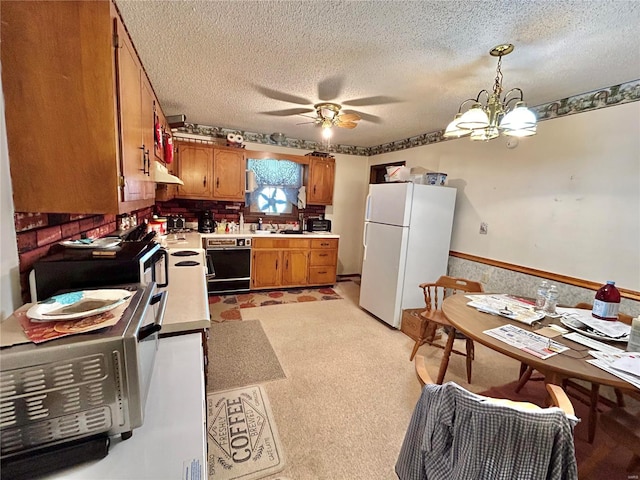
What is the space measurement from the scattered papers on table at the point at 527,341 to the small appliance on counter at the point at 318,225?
3350mm

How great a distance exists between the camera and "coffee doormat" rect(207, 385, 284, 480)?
146cm

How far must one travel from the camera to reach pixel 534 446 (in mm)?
850

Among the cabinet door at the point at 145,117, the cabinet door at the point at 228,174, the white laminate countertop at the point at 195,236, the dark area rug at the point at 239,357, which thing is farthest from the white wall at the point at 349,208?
the cabinet door at the point at 145,117

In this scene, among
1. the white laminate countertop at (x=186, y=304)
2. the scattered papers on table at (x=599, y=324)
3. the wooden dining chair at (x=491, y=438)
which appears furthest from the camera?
the scattered papers on table at (x=599, y=324)

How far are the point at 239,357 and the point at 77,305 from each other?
6.03 ft

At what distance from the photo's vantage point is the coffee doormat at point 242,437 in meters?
1.46

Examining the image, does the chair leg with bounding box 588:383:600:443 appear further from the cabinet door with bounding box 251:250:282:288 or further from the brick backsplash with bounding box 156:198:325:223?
the brick backsplash with bounding box 156:198:325:223

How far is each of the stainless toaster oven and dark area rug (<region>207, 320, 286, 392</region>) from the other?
154 centimetres

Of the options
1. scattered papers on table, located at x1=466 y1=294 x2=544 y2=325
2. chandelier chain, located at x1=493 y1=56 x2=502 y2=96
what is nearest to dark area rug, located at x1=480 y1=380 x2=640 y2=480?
scattered papers on table, located at x1=466 y1=294 x2=544 y2=325

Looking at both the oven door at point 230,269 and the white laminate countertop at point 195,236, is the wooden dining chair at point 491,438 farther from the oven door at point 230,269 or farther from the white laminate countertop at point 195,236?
the oven door at point 230,269

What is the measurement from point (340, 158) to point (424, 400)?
4373 mm

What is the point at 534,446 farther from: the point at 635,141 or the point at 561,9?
the point at 635,141

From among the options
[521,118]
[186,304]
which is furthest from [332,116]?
[186,304]

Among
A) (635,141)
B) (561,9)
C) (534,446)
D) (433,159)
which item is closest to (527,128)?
(561,9)
